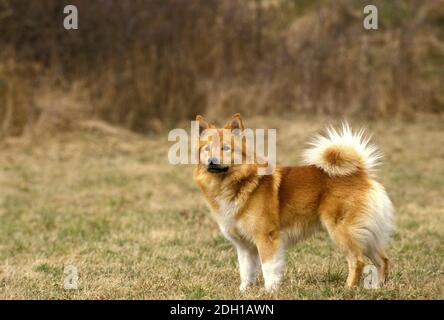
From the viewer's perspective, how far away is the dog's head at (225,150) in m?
5.57

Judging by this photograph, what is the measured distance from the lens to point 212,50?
1734 cm

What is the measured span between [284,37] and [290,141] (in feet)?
12.2

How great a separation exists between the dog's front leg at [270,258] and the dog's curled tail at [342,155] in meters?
0.72

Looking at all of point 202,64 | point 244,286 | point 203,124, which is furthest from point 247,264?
point 202,64

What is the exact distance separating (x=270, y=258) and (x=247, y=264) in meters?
0.35

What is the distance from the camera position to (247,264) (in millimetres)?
5805

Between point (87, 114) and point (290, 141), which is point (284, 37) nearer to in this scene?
point (290, 141)

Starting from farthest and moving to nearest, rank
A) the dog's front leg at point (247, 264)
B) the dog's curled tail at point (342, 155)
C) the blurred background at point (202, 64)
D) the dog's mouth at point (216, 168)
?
the blurred background at point (202, 64) < the dog's front leg at point (247, 264) < the dog's curled tail at point (342, 155) < the dog's mouth at point (216, 168)

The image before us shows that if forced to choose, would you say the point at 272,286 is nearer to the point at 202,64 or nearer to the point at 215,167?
the point at 215,167

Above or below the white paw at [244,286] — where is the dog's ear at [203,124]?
above

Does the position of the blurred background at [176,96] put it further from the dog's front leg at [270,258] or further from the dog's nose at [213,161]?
the dog's nose at [213,161]

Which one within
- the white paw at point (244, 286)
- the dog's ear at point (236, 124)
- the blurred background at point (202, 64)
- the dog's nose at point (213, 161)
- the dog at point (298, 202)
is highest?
the blurred background at point (202, 64)

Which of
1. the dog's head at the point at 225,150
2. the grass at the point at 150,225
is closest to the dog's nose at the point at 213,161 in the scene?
the dog's head at the point at 225,150

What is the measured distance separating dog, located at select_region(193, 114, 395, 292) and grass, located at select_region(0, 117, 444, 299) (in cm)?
30
